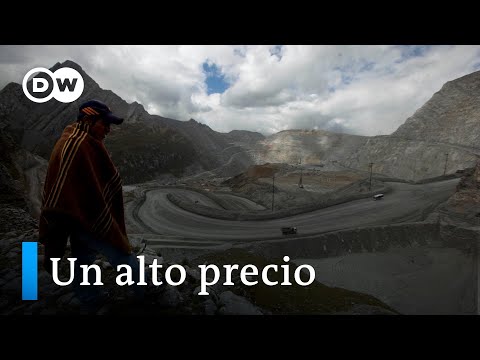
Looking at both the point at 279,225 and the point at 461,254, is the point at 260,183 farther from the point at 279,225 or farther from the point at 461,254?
the point at 461,254

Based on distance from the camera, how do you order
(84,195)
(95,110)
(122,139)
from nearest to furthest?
(84,195) → (95,110) → (122,139)

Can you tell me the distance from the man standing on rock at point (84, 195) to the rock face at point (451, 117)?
109 m

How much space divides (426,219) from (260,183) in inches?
1521

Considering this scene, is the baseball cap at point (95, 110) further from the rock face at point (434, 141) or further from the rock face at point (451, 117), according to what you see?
the rock face at point (451, 117)

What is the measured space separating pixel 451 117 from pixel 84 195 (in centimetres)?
12959

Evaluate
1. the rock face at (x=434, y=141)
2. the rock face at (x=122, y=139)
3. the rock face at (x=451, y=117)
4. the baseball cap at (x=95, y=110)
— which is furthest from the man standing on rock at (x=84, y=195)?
the rock face at (x=451, y=117)

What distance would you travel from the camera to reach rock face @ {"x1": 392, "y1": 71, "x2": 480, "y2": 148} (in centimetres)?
9050

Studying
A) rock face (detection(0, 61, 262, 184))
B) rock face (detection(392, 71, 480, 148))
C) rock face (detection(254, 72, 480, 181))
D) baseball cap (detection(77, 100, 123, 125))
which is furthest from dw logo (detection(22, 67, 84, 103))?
rock face (detection(392, 71, 480, 148))

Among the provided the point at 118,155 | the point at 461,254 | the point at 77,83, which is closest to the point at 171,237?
the point at 77,83

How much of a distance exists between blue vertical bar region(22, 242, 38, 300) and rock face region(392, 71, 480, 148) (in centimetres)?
10927

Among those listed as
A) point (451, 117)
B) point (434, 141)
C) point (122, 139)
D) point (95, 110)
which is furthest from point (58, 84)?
point (122, 139)

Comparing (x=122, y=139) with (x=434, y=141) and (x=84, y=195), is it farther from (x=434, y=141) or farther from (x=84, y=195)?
(x=84, y=195)

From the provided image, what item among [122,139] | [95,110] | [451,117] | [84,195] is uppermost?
[451,117]

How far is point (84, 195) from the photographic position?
9.98 feet
